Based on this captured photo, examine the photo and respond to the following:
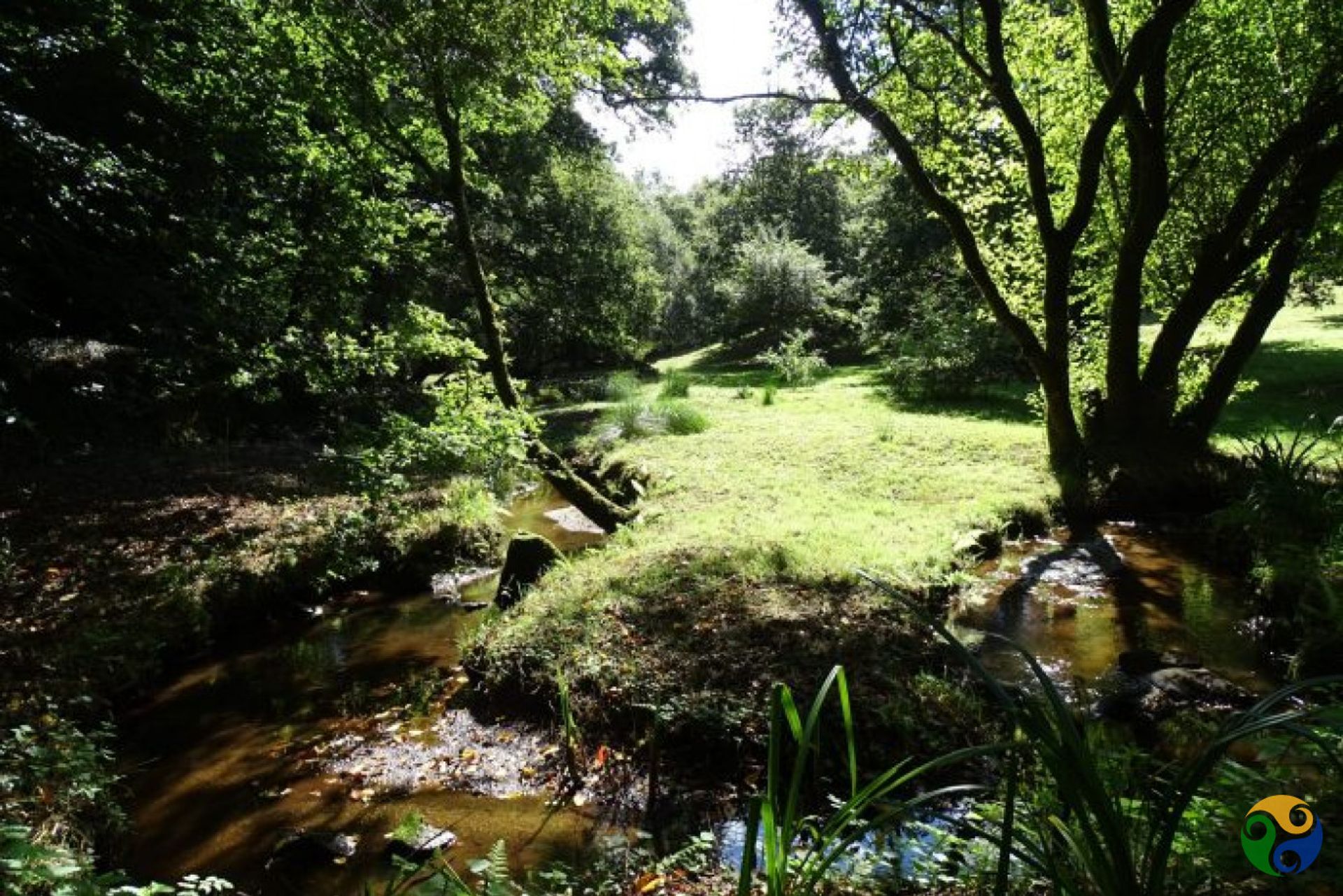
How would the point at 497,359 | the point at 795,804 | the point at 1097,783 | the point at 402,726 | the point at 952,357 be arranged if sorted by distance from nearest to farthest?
1. the point at 1097,783
2. the point at 795,804
3. the point at 402,726
4. the point at 497,359
5. the point at 952,357

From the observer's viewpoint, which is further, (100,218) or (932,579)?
(932,579)

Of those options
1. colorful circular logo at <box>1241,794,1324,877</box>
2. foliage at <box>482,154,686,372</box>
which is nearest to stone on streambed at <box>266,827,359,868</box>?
colorful circular logo at <box>1241,794,1324,877</box>

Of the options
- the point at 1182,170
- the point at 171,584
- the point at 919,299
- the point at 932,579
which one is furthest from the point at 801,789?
the point at 919,299

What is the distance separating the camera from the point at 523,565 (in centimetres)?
735

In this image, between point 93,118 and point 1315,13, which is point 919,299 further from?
point 93,118

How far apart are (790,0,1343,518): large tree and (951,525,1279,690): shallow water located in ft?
5.28

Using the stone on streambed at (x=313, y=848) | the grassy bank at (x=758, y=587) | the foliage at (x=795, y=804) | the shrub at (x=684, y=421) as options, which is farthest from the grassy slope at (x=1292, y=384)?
the stone on streambed at (x=313, y=848)

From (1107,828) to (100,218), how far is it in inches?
297

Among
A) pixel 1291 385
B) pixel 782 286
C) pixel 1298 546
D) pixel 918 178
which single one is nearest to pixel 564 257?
pixel 782 286

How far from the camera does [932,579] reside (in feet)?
20.8

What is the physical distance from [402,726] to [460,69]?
623cm

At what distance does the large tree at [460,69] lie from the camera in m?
7.13

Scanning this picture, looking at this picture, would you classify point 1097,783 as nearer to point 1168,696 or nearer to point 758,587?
point 1168,696

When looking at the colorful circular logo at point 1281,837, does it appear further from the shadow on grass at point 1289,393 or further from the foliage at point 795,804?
the shadow on grass at point 1289,393
